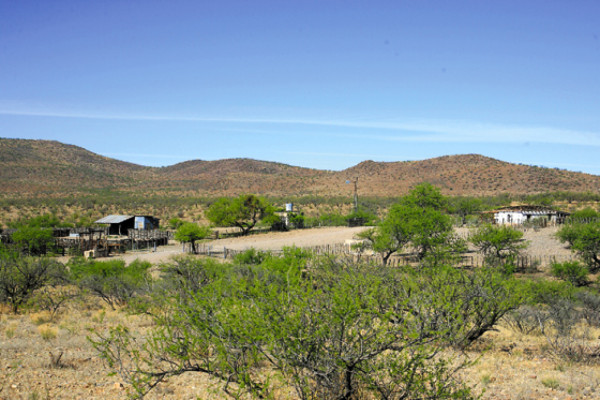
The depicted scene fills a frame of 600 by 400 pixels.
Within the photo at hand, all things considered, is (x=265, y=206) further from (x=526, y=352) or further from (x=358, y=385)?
(x=358, y=385)

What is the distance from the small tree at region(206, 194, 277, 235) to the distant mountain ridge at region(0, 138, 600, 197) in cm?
5138

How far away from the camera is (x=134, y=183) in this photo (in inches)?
4828

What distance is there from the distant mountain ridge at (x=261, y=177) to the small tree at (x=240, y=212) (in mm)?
51382

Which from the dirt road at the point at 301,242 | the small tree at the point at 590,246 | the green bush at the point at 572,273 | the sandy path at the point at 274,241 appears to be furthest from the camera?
the sandy path at the point at 274,241

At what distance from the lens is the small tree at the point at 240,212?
50844 millimetres

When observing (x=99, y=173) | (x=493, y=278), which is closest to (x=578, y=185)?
(x=493, y=278)

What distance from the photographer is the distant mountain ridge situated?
326ft

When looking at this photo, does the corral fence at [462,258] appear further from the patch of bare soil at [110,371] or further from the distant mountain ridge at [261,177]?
the distant mountain ridge at [261,177]

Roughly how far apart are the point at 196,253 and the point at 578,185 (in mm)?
87243

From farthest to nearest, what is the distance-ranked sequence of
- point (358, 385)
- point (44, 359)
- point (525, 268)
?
point (525, 268) < point (44, 359) < point (358, 385)

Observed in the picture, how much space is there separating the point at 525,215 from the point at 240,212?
30717 millimetres

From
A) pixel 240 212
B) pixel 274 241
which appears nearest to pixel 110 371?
pixel 274 241

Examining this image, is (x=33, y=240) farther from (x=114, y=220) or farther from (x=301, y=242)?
(x=301, y=242)

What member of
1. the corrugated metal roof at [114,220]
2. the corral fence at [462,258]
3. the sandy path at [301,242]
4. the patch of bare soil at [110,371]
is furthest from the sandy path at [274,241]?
the patch of bare soil at [110,371]
